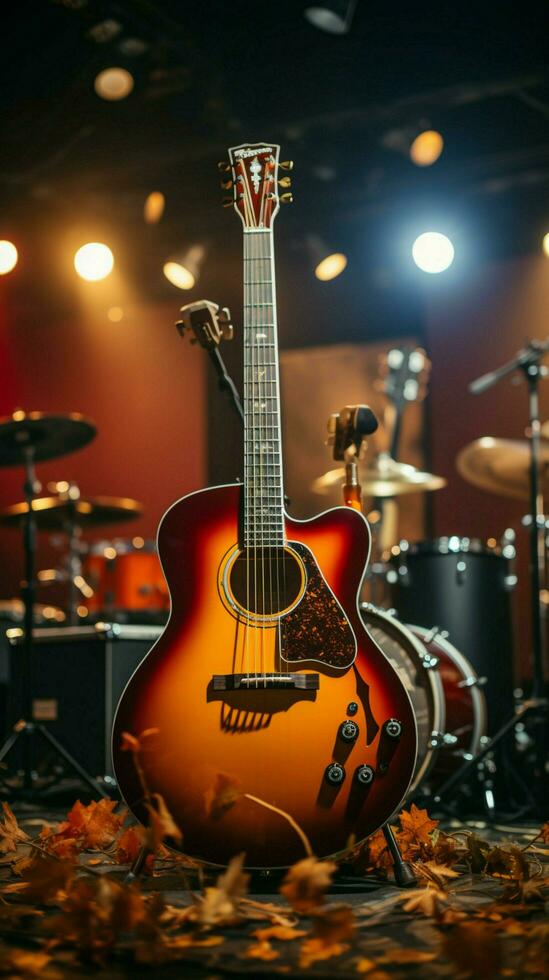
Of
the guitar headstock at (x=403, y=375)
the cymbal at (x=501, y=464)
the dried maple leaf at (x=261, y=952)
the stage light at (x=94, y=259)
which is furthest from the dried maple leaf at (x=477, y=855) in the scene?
the stage light at (x=94, y=259)

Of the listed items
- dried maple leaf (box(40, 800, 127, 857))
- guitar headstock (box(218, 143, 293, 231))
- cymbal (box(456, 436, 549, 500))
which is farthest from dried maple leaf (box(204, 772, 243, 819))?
cymbal (box(456, 436, 549, 500))

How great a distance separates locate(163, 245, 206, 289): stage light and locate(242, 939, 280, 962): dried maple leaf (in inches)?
197

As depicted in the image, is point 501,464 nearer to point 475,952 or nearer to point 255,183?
point 255,183

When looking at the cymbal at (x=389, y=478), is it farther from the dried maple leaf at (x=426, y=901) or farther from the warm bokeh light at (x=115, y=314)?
the warm bokeh light at (x=115, y=314)

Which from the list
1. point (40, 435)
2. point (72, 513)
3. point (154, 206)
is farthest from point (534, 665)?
point (154, 206)

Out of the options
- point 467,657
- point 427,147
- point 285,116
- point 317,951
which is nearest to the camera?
point 317,951

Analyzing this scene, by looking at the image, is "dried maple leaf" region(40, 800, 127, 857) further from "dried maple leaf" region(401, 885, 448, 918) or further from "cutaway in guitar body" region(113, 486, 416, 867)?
"dried maple leaf" region(401, 885, 448, 918)

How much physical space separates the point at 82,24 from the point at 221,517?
14.5 ft

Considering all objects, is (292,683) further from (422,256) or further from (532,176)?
(532,176)

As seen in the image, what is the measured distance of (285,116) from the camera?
6289 mm

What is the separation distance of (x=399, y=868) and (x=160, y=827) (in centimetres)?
64

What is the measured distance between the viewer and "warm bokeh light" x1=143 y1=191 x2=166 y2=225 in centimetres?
679

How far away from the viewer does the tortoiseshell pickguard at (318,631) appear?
2.25 meters

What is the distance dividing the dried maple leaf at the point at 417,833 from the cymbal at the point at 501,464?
237cm
